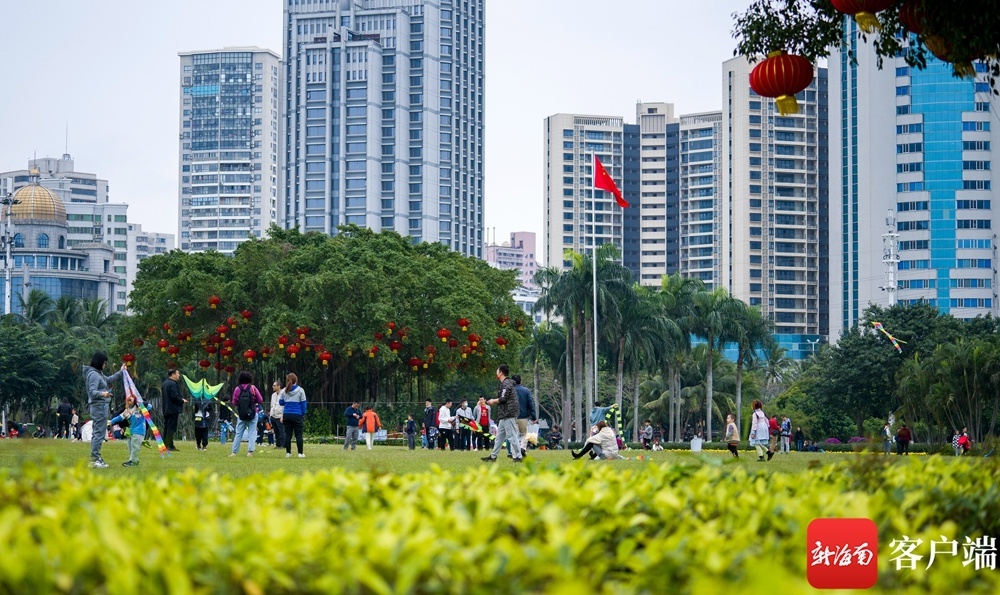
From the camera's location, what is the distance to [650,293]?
227 feet

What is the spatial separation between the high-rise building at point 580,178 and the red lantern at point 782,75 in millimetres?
167067

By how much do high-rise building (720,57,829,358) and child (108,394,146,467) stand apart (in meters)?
134

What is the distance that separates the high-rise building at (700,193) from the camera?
6599 inches

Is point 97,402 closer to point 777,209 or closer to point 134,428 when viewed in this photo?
point 134,428

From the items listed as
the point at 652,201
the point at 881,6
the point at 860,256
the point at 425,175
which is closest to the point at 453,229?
the point at 425,175

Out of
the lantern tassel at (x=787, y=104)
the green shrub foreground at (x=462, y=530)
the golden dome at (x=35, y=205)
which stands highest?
the golden dome at (x=35, y=205)

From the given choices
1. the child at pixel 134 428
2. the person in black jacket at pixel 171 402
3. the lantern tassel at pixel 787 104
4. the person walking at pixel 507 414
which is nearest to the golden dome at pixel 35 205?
the person in black jacket at pixel 171 402

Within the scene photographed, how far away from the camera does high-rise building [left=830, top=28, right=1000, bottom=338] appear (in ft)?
385

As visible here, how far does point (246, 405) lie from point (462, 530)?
1902 centimetres

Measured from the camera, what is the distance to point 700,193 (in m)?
172

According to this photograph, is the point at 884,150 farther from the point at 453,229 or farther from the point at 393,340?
the point at 393,340

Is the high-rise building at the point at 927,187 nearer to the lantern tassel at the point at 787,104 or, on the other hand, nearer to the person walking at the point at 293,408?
the person walking at the point at 293,408

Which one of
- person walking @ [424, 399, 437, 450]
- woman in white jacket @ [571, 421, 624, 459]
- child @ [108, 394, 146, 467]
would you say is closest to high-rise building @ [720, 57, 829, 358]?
person walking @ [424, 399, 437, 450]

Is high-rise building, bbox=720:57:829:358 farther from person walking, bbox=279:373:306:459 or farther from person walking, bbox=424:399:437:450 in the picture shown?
person walking, bbox=279:373:306:459
